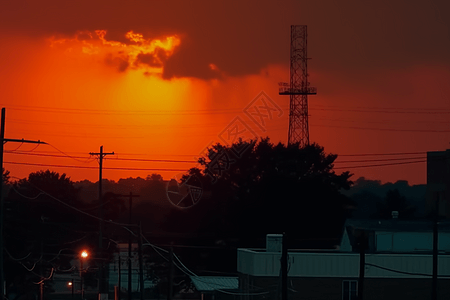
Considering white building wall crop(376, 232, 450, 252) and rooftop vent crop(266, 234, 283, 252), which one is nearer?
rooftop vent crop(266, 234, 283, 252)

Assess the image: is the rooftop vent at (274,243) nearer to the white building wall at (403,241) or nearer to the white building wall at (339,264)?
the white building wall at (339,264)

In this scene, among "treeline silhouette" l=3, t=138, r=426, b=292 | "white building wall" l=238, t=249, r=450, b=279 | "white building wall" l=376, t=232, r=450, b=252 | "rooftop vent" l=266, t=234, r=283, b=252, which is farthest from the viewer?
"treeline silhouette" l=3, t=138, r=426, b=292

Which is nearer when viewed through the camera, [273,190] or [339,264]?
[339,264]

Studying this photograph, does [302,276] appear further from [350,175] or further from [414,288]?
[350,175]

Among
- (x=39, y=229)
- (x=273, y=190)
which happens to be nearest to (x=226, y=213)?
(x=273, y=190)

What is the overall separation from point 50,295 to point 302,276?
199 ft

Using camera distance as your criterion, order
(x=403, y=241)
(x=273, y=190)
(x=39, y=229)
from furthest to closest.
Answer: (x=39, y=229) → (x=273, y=190) → (x=403, y=241)

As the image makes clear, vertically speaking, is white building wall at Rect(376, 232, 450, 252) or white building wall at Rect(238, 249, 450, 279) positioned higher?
white building wall at Rect(376, 232, 450, 252)

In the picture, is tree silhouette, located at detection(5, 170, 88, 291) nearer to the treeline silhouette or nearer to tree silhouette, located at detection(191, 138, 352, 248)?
the treeline silhouette

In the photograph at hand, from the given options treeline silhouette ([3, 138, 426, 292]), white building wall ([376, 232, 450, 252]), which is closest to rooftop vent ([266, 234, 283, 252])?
white building wall ([376, 232, 450, 252])

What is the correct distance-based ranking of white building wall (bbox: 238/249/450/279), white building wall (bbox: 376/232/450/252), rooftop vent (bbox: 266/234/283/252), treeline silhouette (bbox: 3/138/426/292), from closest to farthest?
white building wall (bbox: 238/249/450/279) → rooftop vent (bbox: 266/234/283/252) → white building wall (bbox: 376/232/450/252) → treeline silhouette (bbox: 3/138/426/292)

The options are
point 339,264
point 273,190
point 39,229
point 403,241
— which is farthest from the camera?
point 39,229

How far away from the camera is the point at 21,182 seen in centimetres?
10475

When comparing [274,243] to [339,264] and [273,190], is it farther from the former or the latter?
[273,190]
